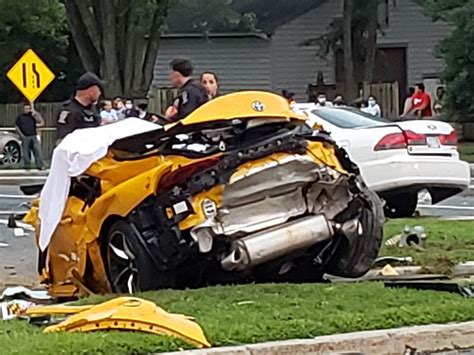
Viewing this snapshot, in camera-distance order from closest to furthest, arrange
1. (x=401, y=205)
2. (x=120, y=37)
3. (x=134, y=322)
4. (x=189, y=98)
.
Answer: (x=134, y=322)
(x=189, y=98)
(x=401, y=205)
(x=120, y=37)

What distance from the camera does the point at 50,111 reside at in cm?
4394

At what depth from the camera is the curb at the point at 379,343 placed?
736cm

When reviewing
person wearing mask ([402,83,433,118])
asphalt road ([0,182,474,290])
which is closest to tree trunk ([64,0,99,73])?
person wearing mask ([402,83,433,118])

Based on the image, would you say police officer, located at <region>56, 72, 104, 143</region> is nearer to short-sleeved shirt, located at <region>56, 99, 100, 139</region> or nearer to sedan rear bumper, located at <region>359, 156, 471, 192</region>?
short-sleeved shirt, located at <region>56, 99, 100, 139</region>

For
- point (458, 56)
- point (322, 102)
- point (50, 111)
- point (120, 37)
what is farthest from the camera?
point (50, 111)

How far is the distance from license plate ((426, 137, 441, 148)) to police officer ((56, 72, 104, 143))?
18.1 ft

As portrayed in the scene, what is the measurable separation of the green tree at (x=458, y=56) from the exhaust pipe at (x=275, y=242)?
24980 mm

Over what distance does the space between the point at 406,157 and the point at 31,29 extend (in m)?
29.6

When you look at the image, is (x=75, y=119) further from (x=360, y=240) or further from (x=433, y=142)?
(x=433, y=142)

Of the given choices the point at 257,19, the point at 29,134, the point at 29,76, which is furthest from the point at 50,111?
the point at 29,76

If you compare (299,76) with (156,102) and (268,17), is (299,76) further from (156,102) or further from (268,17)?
(156,102)

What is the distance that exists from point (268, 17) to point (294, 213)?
3918cm

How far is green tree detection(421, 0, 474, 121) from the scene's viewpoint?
112 feet

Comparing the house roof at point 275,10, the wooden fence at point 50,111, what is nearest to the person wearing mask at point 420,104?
the wooden fence at point 50,111
